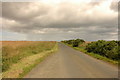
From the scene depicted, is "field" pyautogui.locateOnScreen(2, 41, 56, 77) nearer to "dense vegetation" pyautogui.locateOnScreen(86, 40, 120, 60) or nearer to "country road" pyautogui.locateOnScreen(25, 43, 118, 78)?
"country road" pyautogui.locateOnScreen(25, 43, 118, 78)

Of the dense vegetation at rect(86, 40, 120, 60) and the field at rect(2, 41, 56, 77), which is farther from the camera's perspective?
the dense vegetation at rect(86, 40, 120, 60)

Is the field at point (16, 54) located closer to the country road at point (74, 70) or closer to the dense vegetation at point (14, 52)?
the dense vegetation at point (14, 52)

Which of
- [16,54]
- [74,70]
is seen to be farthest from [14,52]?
[74,70]

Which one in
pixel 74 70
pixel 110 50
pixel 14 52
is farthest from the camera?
pixel 14 52

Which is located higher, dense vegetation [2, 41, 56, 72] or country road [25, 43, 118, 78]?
dense vegetation [2, 41, 56, 72]

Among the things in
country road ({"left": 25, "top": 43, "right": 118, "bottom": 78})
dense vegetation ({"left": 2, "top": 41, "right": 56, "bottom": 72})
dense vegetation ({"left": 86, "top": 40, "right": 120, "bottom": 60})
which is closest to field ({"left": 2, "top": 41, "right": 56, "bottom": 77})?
dense vegetation ({"left": 2, "top": 41, "right": 56, "bottom": 72})

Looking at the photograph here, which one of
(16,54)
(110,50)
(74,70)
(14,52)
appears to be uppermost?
(110,50)

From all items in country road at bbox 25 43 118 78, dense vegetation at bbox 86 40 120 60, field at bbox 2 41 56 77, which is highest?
dense vegetation at bbox 86 40 120 60

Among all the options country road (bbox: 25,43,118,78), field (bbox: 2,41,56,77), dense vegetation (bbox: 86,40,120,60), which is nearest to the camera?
country road (bbox: 25,43,118,78)

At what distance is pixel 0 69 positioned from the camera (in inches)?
429

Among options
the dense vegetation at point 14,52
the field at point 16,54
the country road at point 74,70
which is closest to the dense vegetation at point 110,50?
the country road at point 74,70

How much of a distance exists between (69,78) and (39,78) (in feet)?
5.94

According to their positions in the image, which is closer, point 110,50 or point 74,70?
point 74,70

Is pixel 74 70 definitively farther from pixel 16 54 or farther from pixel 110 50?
pixel 16 54
